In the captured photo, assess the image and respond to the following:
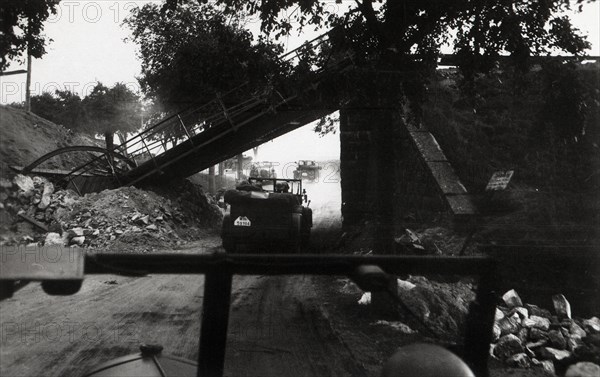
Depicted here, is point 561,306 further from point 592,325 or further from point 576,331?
point 576,331

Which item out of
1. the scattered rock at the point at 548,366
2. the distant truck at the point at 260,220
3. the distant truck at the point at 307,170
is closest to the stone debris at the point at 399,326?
the scattered rock at the point at 548,366

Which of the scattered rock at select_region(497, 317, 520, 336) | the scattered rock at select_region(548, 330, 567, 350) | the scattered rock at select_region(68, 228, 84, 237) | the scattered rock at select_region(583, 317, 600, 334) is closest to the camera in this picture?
the scattered rock at select_region(548, 330, 567, 350)

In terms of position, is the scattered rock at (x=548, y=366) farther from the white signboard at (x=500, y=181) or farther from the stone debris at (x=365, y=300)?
the white signboard at (x=500, y=181)

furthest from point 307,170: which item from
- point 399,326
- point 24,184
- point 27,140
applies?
point 399,326

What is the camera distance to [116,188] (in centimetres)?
1864

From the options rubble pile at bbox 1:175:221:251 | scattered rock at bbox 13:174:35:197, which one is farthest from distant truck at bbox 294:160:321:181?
scattered rock at bbox 13:174:35:197

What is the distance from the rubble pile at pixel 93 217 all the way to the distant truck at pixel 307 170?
26688 mm

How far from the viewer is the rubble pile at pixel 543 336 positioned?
670 cm

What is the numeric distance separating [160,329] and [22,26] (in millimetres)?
11309

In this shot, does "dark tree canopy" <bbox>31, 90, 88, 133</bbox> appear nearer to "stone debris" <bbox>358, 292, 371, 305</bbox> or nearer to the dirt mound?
the dirt mound

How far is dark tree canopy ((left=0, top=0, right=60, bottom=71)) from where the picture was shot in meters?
12.6

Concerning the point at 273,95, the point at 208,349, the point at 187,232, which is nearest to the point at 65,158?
the point at 187,232

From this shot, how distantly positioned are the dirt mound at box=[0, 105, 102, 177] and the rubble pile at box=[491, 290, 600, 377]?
50.5 feet

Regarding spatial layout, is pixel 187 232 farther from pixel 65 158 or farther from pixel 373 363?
pixel 373 363
